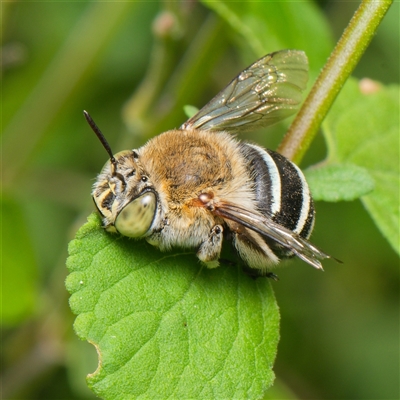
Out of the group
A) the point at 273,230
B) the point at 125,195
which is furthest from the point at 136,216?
the point at 273,230

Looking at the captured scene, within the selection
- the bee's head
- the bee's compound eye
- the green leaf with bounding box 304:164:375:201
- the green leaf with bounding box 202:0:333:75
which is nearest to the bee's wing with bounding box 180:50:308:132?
the green leaf with bounding box 304:164:375:201

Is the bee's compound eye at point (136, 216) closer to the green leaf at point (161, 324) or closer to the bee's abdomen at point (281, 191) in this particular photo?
the green leaf at point (161, 324)

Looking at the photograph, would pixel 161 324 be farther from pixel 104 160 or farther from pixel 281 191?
pixel 104 160

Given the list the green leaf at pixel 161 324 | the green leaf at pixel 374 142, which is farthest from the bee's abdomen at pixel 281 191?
the green leaf at pixel 374 142

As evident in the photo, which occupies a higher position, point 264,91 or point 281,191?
point 264,91

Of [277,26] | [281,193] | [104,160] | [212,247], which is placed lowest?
[104,160]

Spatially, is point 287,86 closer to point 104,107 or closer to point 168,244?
point 168,244
